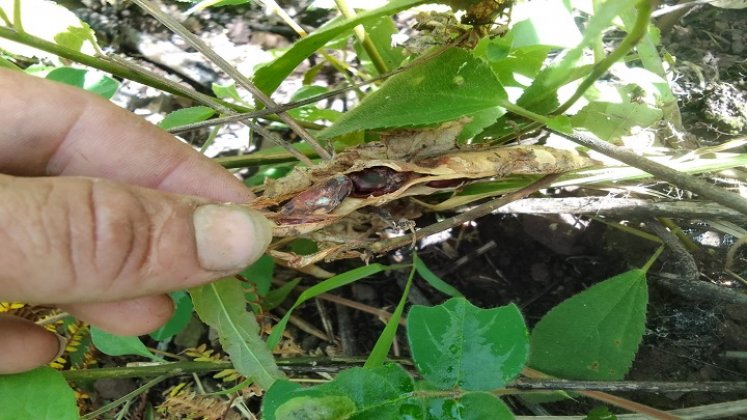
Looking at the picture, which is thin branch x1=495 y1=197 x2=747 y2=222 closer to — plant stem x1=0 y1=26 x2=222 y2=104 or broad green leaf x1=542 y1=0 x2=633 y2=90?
broad green leaf x1=542 y1=0 x2=633 y2=90

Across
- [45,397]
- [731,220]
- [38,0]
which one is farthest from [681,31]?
[45,397]

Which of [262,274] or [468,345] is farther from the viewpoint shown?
[262,274]

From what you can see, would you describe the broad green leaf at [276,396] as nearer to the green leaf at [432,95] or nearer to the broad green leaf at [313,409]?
the broad green leaf at [313,409]

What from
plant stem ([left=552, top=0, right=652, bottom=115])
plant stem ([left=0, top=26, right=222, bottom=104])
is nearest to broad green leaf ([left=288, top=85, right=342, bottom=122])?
plant stem ([left=0, top=26, right=222, bottom=104])

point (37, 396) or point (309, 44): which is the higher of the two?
point (309, 44)

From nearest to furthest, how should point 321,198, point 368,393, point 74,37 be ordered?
point 368,393 → point 321,198 → point 74,37

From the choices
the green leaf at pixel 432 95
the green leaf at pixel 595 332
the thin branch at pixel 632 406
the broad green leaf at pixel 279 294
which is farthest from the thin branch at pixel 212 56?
the thin branch at pixel 632 406

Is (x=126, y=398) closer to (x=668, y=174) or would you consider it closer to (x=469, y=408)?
(x=469, y=408)

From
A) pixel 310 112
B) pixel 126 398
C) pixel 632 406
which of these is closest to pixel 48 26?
pixel 310 112
